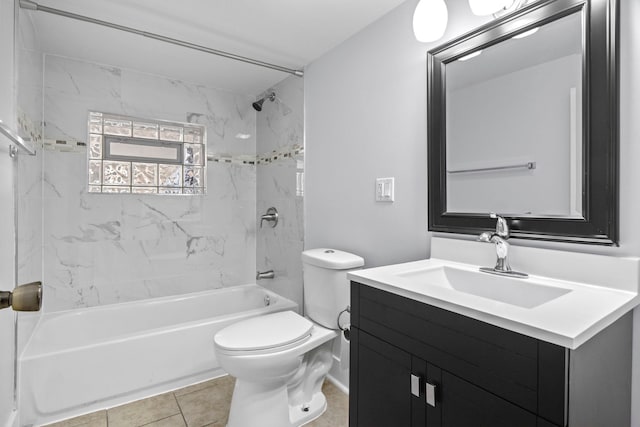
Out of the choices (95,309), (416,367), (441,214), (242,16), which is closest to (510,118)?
(441,214)

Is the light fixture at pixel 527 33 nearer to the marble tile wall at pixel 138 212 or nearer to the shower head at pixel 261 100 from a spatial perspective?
the shower head at pixel 261 100

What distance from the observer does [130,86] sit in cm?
254

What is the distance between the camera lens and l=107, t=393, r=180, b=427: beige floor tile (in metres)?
1.71

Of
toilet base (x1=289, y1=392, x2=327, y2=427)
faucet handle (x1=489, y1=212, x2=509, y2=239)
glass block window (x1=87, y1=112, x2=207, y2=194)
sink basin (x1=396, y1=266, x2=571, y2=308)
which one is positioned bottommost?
toilet base (x1=289, y1=392, x2=327, y2=427)

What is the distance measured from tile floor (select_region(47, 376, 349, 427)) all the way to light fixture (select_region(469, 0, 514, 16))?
1916 millimetres

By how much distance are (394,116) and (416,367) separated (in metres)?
1.20

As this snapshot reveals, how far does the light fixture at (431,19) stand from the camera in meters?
1.35

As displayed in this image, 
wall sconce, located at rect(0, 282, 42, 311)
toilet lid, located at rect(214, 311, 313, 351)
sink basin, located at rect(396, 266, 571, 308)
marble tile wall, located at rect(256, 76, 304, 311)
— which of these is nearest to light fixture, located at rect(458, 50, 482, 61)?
sink basin, located at rect(396, 266, 571, 308)

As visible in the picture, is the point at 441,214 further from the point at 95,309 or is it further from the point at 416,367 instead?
the point at 95,309

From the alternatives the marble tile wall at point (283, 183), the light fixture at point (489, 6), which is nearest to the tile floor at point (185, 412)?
the marble tile wall at point (283, 183)

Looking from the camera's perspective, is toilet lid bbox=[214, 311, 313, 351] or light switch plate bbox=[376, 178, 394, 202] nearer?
toilet lid bbox=[214, 311, 313, 351]

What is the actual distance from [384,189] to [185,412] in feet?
5.23

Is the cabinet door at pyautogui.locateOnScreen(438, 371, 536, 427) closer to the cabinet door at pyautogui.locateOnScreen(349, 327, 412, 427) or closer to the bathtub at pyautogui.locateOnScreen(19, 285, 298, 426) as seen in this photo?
the cabinet door at pyautogui.locateOnScreen(349, 327, 412, 427)

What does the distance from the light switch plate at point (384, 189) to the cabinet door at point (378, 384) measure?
2.47 ft
